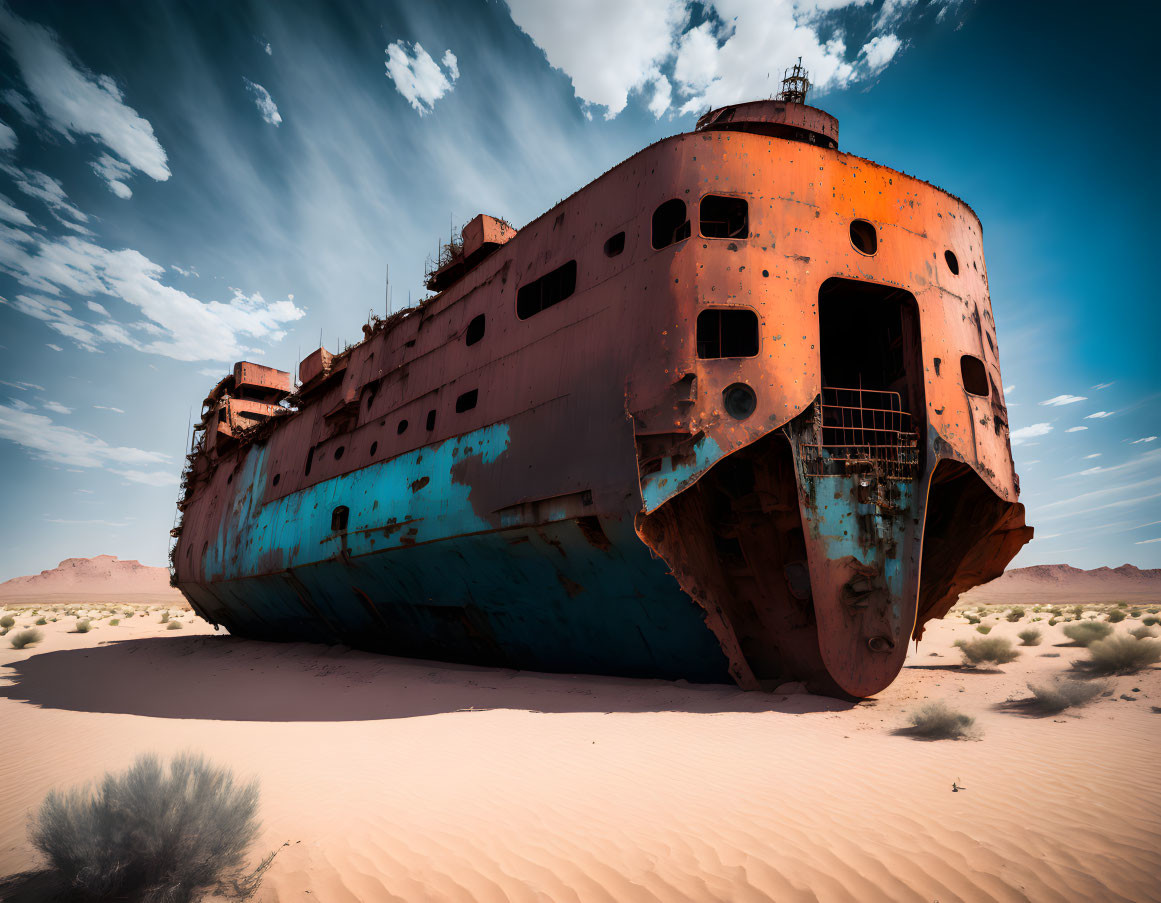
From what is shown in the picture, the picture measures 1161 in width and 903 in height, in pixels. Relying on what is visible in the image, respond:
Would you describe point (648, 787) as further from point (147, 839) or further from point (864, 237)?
point (864, 237)

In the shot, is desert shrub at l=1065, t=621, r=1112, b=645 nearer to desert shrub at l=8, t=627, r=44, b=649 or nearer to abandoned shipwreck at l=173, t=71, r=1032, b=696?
abandoned shipwreck at l=173, t=71, r=1032, b=696

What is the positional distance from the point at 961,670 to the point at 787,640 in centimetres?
460

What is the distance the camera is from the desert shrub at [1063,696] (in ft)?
20.1

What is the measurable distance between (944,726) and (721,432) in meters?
3.37

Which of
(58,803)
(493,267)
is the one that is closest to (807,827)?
(58,803)

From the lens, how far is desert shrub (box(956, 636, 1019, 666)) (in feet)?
31.3

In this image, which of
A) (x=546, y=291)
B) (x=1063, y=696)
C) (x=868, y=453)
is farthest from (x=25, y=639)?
(x=1063, y=696)

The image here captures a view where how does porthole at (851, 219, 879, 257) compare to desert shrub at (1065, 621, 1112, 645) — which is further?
desert shrub at (1065, 621, 1112, 645)

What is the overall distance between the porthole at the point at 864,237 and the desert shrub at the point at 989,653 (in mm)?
7097

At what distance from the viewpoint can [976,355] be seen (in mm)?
7324

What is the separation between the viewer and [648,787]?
421cm

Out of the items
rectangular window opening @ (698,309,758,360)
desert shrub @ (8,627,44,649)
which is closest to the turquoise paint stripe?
rectangular window opening @ (698,309,758,360)

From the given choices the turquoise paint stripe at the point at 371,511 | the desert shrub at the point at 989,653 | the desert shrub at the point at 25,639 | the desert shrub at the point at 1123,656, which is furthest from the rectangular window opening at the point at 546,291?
the desert shrub at the point at 25,639

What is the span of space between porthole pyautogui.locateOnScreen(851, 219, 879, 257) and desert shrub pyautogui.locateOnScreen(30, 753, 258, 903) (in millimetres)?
7866
